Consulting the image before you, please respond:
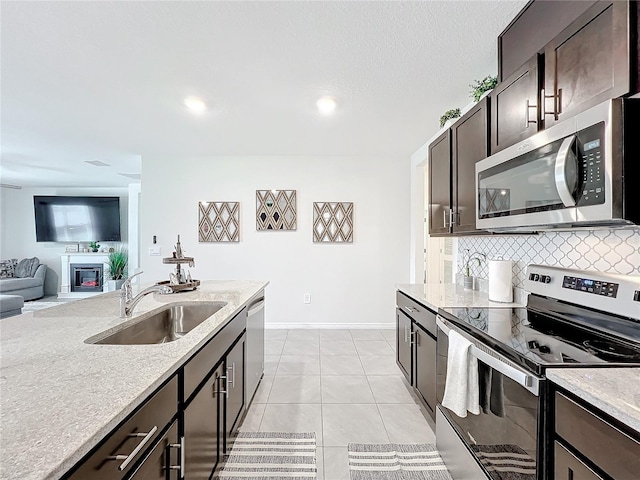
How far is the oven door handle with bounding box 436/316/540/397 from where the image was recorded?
1002 mm

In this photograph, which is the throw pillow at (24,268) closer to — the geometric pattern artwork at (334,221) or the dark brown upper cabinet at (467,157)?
the geometric pattern artwork at (334,221)

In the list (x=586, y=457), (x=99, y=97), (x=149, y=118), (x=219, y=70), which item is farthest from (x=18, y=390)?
(x=149, y=118)

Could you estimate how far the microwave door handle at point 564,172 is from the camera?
3.77 feet

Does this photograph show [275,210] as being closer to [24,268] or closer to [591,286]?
[591,286]

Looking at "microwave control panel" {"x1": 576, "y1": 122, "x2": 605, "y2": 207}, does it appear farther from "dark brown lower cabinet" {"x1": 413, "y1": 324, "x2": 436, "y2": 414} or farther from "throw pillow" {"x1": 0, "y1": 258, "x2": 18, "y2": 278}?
"throw pillow" {"x1": 0, "y1": 258, "x2": 18, "y2": 278}

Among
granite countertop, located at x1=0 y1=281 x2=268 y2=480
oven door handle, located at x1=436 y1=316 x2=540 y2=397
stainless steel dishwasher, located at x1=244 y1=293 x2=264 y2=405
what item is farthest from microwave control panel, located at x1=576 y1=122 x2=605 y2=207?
stainless steel dishwasher, located at x1=244 y1=293 x2=264 y2=405

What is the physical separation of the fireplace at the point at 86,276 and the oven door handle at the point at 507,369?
8.05m

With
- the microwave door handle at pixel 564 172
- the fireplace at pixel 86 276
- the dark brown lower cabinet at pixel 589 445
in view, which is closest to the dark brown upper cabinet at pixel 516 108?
the microwave door handle at pixel 564 172

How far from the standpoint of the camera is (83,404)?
0.73m

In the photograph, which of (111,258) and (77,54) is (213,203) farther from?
(111,258)

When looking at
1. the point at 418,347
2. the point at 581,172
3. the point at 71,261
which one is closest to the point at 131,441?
the point at 581,172

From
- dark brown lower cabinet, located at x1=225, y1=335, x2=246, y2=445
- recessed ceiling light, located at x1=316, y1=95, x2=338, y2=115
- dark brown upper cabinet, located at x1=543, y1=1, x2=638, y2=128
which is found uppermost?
recessed ceiling light, located at x1=316, y1=95, x2=338, y2=115

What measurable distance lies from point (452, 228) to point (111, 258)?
723 cm

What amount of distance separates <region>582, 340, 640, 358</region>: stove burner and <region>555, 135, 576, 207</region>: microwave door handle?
514 millimetres
